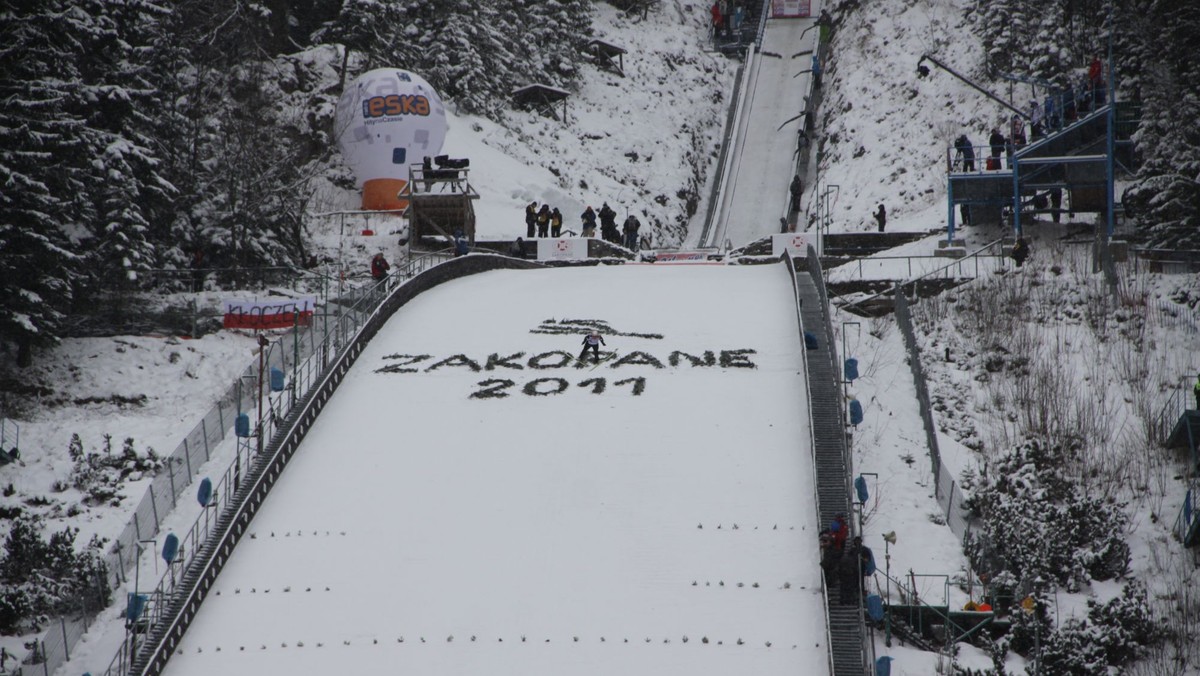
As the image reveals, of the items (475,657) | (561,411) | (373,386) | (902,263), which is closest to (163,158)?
(373,386)

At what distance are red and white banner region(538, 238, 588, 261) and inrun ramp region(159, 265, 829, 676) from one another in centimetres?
1110

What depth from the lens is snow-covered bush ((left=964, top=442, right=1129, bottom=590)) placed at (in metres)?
20.3

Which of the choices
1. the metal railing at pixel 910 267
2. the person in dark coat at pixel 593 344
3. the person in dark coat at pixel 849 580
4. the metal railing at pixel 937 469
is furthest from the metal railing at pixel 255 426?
the metal railing at pixel 910 267

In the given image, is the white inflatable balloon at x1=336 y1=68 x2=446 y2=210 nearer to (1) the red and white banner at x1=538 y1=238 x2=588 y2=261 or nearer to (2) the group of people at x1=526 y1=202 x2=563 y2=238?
(2) the group of people at x1=526 y1=202 x2=563 y2=238

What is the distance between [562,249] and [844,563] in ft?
72.2

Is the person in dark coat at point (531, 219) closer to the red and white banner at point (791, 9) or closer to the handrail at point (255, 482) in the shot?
the handrail at point (255, 482)

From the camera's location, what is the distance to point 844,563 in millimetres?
16797

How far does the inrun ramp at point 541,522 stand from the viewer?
16359 mm

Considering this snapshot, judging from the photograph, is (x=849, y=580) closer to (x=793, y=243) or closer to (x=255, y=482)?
(x=255, y=482)

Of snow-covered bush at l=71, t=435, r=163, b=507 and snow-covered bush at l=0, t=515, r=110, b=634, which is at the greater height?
snow-covered bush at l=71, t=435, r=163, b=507

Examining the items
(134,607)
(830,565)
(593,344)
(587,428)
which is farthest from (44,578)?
(830,565)

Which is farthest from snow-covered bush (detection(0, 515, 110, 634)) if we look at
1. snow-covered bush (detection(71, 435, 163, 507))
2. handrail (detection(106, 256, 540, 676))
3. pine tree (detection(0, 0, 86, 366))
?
pine tree (detection(0, 0, 86, 366))

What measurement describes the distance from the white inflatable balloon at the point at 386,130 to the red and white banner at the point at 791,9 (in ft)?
103

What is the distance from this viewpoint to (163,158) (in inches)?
1340
